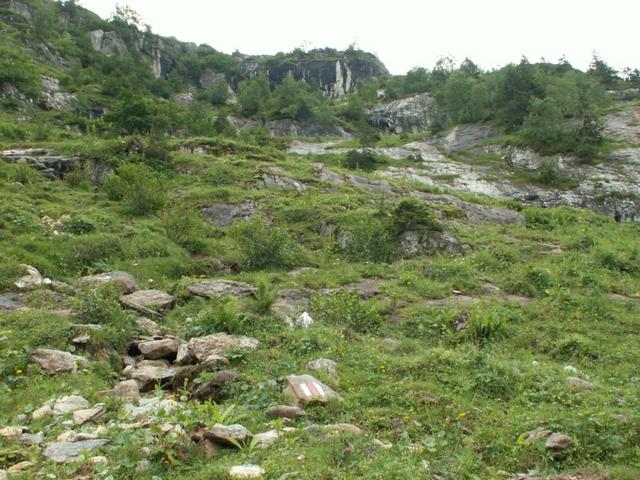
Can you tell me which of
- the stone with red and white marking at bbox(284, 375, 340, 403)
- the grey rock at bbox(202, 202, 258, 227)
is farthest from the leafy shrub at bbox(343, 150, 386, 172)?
the stone with red and white marking at bbox(284, 375, 340, 403)

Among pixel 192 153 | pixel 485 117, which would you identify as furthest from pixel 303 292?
pixel 485 117

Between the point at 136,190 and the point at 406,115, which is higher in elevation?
the point at 406,115

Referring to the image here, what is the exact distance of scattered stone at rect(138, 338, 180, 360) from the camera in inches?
346

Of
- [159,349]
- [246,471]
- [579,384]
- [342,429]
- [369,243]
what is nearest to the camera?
[246,471]

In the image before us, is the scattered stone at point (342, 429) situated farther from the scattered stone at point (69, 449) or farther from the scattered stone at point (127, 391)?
the scattered stone at point (127, 391)

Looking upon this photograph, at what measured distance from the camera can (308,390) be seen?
22.2ft

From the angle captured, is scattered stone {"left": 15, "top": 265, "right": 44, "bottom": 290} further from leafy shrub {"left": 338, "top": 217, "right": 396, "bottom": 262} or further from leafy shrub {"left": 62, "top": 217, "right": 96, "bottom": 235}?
leafy shrub {"left": 338, "top": 217, "right": 396, "bottom": 262}

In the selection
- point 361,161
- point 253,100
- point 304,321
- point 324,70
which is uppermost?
point 324,70

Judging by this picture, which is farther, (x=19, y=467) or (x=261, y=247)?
(x=261, y=247)

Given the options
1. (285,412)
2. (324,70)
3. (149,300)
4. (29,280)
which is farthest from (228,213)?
(324,70)

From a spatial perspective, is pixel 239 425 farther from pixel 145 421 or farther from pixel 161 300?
pixel 161 300

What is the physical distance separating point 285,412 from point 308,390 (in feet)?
1.90

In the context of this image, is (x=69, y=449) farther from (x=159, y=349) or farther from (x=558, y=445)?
(x=558, y=445)

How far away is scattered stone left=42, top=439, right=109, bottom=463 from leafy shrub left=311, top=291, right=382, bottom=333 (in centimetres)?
632
